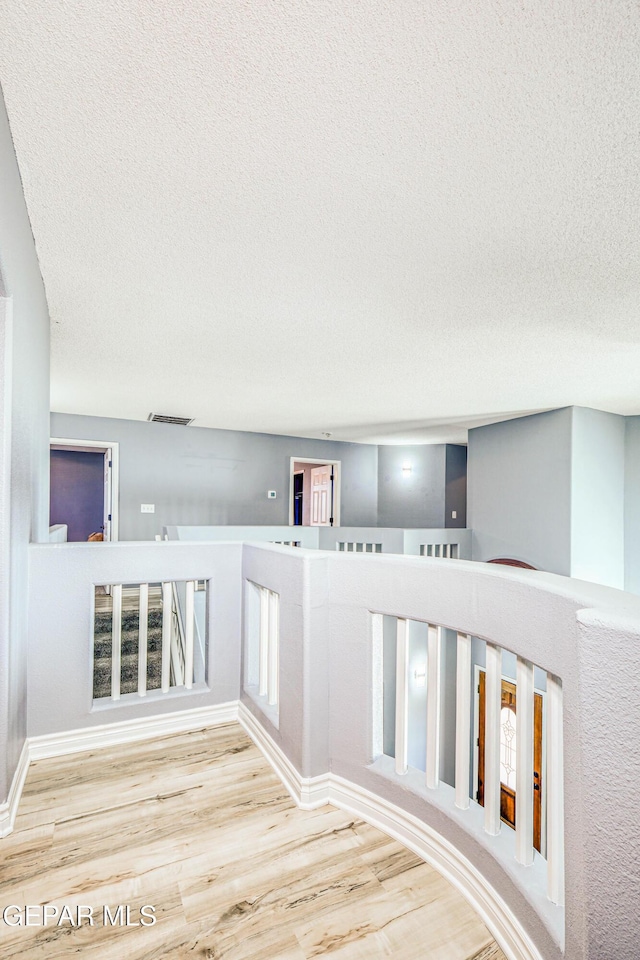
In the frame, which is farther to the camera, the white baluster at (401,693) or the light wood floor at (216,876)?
the white baluster at (401,693)

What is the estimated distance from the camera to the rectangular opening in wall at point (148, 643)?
2.56m

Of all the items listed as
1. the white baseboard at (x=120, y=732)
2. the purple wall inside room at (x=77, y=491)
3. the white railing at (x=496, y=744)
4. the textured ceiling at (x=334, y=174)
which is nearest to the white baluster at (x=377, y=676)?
the white railing at (x=496, y=744)

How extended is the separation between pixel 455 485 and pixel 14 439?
885 centimetres

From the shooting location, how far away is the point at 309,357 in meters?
4.16

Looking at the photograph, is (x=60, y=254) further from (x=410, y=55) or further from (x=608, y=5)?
(x=608, y=5)

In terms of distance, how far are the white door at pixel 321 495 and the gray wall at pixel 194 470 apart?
A: 57 centimetres

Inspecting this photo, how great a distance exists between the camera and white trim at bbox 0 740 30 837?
172 cm

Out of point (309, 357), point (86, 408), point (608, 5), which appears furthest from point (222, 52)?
point (86, 408)

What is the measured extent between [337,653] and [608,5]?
2.15 metres

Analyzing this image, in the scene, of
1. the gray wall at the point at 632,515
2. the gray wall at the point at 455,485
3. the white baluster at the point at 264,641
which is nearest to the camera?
the white baluster at the point at 264,641

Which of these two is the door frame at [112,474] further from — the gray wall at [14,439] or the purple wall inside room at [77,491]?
the gray wall at [14,439]

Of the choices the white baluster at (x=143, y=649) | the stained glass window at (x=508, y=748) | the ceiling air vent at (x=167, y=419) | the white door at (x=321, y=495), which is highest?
the ceiling air vent at (x=167, y=419)

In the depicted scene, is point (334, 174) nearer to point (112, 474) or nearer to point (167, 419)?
point (167, 419)

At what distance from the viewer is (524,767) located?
1.28 metres
